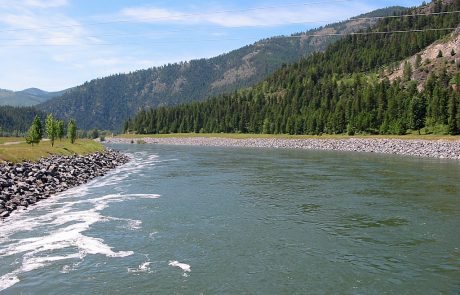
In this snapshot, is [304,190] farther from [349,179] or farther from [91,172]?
[91,172]

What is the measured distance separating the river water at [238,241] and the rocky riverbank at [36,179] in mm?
1965

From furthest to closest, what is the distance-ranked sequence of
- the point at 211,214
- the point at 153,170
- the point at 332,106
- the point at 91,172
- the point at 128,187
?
the point at 332,106 → the point at 153,170 → the point at 91,172 → the point at 128,187 → the point at 211,214

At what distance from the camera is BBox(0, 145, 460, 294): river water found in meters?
16.5

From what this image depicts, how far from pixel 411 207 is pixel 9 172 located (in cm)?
3539

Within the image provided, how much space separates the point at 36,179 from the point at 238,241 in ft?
87.7

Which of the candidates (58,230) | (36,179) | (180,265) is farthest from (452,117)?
(180,265)

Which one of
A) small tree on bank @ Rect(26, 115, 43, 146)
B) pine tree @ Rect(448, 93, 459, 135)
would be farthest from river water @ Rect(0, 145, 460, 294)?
pine tree @ Rect(448, 93, 459, 135)

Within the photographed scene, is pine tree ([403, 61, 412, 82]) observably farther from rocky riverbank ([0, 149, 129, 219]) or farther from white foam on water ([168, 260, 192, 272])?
white foam on water ([168, 260, 192, 272])

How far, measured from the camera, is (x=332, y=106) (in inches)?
6398

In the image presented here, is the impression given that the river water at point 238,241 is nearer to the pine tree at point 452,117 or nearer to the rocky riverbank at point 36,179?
the rocky riverbank at point 36,179

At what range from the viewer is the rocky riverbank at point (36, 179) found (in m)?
32.2

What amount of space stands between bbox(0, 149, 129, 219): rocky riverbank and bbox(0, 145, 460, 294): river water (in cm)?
197

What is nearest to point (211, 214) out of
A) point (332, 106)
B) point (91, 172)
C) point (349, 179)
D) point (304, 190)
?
point (304, 190)

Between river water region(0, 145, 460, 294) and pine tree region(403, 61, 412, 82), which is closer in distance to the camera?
river water region(0, 145, 460, 294)
